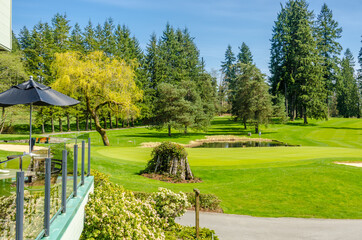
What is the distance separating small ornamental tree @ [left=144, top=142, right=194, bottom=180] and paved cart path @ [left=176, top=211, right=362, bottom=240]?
13.7 ft

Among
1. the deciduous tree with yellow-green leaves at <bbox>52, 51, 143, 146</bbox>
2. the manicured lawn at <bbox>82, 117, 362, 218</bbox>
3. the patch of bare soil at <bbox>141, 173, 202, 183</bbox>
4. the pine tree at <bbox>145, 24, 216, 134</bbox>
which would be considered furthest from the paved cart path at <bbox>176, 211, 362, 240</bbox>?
the pine tree at <bbox>145, 24, 216, 134</bbox>

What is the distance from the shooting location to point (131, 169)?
50.8ft

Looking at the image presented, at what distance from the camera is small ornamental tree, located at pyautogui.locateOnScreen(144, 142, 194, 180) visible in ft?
46.5

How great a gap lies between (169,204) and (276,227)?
344cm

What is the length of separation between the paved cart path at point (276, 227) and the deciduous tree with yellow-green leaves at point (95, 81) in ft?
62.5

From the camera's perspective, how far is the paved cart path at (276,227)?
27.0 ft

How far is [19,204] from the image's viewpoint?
271 centimetres

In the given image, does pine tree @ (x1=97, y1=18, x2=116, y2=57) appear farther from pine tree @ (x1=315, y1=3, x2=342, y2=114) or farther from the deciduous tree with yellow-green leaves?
pine tree @ (x1=315, y1=3, x2=342, y2=114)

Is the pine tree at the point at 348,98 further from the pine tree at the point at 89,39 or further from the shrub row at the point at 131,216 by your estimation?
the shrub row at the point at 131,216

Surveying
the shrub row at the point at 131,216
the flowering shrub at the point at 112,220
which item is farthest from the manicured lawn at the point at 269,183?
the flowering shrub at the point at 112,220

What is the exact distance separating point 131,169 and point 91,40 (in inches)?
1785

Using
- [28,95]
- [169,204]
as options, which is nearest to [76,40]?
[28,95]

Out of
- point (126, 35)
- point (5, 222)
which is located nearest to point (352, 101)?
point (126, 35)

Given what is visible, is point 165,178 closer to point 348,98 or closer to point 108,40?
point 108,40
